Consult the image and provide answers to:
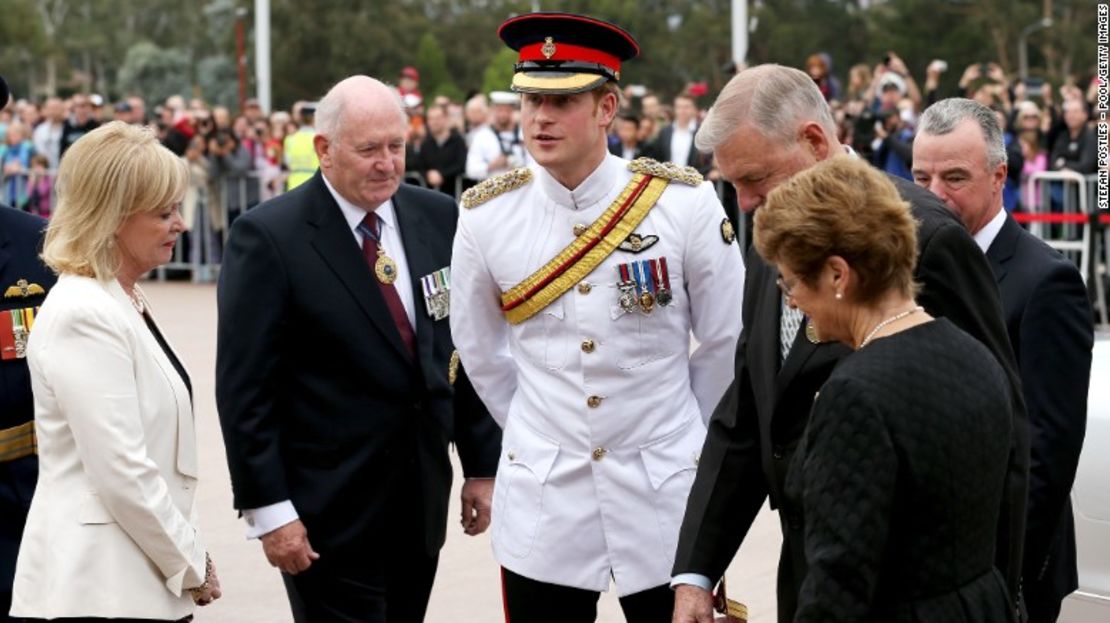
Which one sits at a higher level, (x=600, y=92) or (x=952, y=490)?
(x=600, y=92)

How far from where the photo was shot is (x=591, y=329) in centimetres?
407

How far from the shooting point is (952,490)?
2.68m

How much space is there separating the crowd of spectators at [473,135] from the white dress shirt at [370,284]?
850cm

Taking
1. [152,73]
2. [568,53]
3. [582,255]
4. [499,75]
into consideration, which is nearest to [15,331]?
[582,255]

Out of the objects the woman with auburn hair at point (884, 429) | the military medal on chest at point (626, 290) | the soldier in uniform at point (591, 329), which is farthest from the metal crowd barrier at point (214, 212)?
the woman with auburn hair at point (884, 429)

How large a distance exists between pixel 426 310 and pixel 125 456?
1.09 metres

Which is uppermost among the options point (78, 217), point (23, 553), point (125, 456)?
point (78, 217)

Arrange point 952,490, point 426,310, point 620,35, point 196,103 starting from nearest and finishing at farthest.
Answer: point 952,490 → point 620,35 → point 426,310 → point 196,103

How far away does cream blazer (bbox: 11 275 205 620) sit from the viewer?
144 inches

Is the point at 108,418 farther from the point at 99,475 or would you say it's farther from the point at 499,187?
the point at 499,187

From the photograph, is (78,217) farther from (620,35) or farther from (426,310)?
(620,35)

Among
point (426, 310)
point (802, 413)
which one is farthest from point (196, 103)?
point (802, 413)

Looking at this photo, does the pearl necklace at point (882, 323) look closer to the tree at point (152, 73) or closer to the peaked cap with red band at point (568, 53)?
the peaked cap with red band at point (568, 53)

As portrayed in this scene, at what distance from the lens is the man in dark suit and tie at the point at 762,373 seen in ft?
10.9
